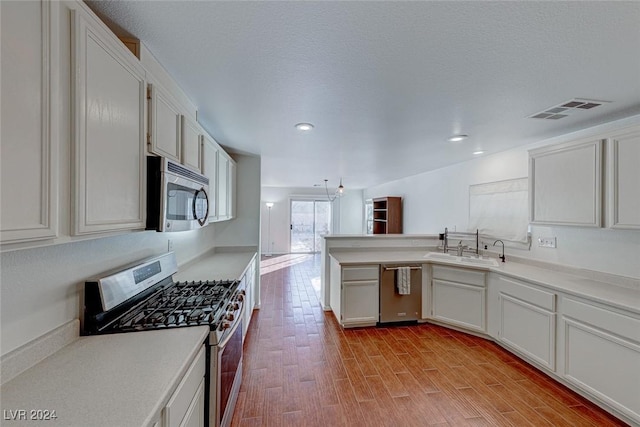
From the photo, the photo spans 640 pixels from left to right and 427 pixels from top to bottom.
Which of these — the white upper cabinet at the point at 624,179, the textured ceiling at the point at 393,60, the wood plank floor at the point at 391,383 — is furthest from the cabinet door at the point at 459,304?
the textured ceiling at the point at 393,60

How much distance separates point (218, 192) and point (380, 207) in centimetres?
555

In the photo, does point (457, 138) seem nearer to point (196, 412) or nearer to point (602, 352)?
point (602, 352)

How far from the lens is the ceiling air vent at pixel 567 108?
205cm

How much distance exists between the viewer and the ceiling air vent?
6.73ft

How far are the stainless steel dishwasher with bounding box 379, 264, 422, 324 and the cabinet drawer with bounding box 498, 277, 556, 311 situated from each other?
0.96 metres

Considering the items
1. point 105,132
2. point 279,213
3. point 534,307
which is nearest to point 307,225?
point 279,213

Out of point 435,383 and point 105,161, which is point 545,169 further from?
point 105,161

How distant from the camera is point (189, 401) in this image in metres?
1.19

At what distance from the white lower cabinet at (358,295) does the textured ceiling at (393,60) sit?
1783 millimetres

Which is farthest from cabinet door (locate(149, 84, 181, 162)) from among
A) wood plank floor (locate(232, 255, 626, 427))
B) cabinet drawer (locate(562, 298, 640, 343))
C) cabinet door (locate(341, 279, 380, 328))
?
cabinet drawer (locate(562, 298, 640, 343))

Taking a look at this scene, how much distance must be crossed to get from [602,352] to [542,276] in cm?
77

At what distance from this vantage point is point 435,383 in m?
2.35

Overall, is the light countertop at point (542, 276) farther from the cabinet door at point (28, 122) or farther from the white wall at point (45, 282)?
the cabinet door at point (28, 122)

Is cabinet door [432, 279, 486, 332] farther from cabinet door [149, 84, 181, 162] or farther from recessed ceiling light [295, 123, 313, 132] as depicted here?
cabinet door [149, 84, 181, 162]
